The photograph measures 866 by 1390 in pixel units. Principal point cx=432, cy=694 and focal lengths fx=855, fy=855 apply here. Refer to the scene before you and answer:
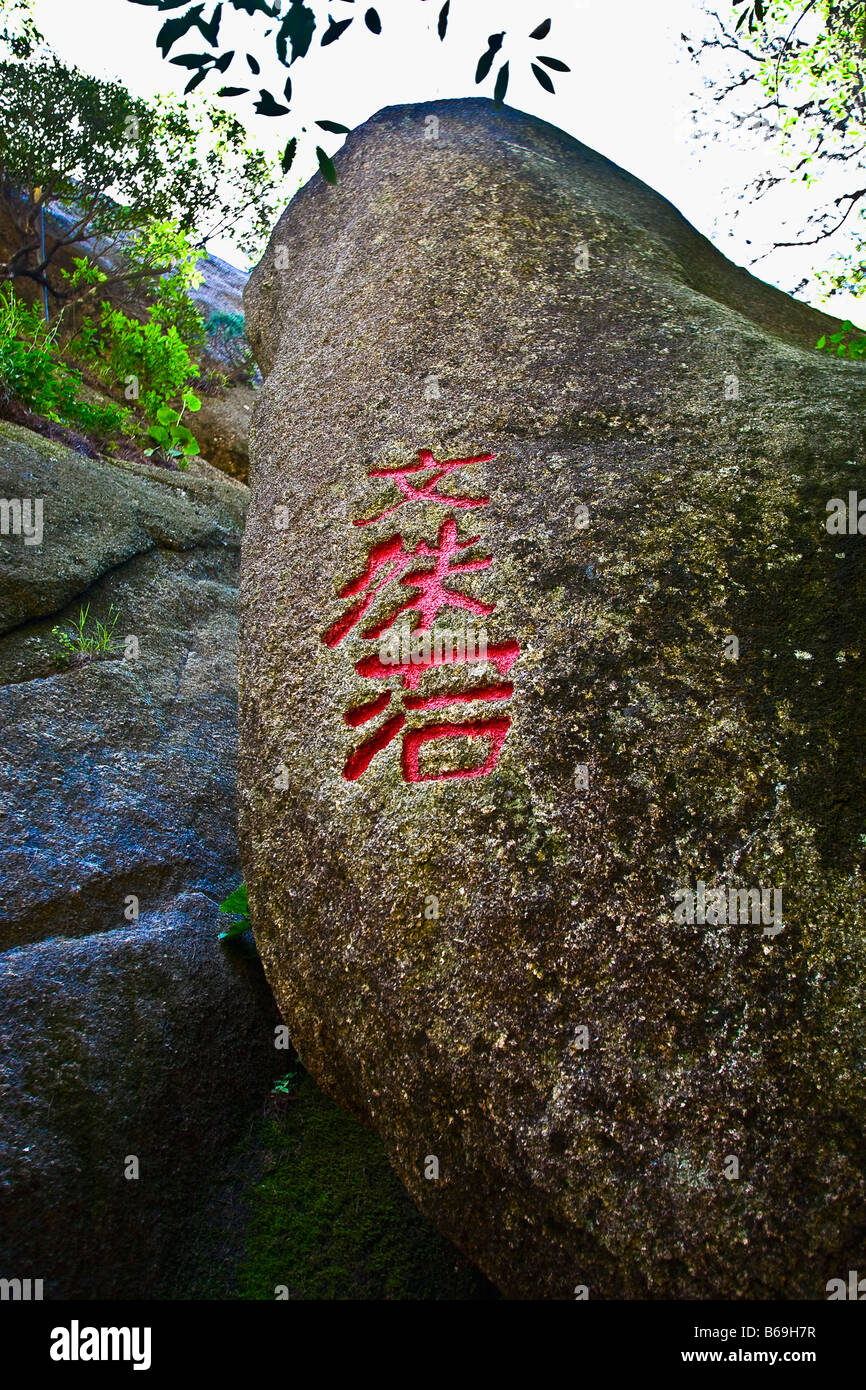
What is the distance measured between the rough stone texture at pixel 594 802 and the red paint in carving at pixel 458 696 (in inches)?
1.8

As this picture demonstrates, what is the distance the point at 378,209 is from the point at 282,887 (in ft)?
12.5

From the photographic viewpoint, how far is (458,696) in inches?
109

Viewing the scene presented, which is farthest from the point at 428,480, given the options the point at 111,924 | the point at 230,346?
the point at 230,346

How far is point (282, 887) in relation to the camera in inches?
113

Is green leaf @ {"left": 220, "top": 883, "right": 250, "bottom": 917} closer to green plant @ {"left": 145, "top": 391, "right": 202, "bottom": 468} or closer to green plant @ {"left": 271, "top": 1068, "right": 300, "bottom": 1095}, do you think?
green plant @ {"left": 271, "top": 1068, "right": 300, "bottom": 1095}

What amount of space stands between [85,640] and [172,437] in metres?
4.82

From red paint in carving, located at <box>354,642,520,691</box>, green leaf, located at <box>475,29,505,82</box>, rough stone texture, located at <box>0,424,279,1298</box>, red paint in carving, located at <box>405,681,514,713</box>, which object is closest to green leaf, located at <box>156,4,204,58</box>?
green leaf, located at <box>475,29,505,82</box>

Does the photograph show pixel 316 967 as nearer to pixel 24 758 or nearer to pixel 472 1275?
pixel 472 1275

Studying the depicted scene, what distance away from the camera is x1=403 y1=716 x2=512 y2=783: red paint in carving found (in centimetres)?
260

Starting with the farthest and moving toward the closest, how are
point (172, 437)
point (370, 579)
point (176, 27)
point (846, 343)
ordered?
point (172, 437), point (846, 343), point (370, 579), point (176, 27)

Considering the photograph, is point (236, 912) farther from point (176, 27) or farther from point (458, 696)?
point (176, 27)

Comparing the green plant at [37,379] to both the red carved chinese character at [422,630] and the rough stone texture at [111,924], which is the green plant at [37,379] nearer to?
the rough stone texture at [111,924]

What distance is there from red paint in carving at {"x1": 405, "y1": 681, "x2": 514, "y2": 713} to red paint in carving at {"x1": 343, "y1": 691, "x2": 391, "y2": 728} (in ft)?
0.25

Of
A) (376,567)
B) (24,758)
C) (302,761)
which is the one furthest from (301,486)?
(24,758)
